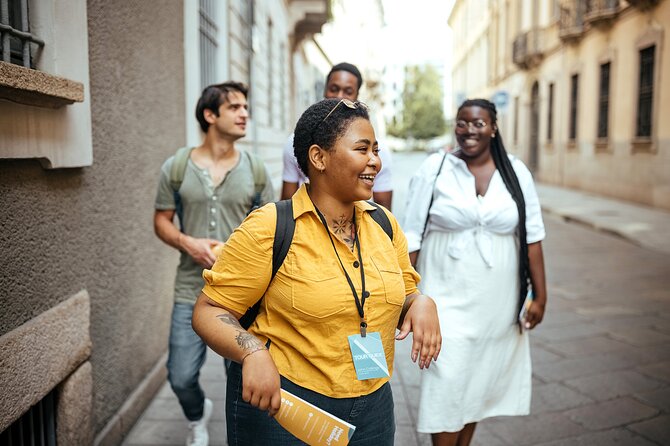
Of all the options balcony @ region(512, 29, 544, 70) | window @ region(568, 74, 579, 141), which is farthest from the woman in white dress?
balcony @ region(512, 29, 544, 70)

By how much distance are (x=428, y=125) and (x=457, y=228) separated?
224 ft

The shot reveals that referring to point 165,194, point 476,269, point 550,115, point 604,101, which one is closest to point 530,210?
point 476,269

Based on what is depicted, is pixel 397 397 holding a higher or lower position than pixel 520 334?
lower

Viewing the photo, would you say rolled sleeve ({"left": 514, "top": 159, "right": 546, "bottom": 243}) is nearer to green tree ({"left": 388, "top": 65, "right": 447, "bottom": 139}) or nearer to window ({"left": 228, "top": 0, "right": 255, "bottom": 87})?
window ({"left": 228, "top": 0, "right": 255, "bottom": 87})

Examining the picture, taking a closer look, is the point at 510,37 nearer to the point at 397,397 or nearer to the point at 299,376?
the point at 397,397

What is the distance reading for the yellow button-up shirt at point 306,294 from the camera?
1921mm

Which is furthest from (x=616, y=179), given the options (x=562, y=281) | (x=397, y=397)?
(x=397, y=397)

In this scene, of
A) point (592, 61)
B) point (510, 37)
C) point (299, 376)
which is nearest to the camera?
point (299, 376)

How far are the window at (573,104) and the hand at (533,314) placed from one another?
19319 millimetres

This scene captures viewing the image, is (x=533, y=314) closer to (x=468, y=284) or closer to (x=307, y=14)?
(x=468, y=284)

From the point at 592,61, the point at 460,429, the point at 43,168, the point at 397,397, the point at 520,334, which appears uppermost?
the point at 592,61

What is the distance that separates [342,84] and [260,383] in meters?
2.59

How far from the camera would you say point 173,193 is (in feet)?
11.3

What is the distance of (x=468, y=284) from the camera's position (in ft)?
10.8
